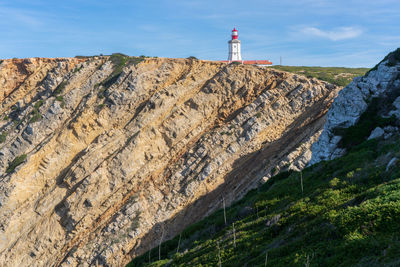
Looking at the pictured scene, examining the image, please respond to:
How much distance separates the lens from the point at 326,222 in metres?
9.70

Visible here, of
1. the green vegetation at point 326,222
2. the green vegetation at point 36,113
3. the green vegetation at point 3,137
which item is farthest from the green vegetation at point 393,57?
the green vegetation at point 3,137

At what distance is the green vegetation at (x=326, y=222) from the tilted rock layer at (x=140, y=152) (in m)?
10.6

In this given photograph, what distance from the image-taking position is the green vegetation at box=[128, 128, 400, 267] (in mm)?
8055

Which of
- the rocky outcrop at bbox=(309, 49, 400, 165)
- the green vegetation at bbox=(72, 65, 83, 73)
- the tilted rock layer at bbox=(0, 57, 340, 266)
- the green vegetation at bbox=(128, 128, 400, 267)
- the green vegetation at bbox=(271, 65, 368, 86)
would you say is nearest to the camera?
the green vegetation at bbox=(128, 128, 400, 267)

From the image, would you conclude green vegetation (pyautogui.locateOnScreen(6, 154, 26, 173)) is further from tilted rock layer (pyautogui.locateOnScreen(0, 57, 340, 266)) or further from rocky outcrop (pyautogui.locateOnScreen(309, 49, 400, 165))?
rocky outcrop (pyautogui.locateOnScreen(309, 49, 400, 165))

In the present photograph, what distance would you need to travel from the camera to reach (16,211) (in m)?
30.9

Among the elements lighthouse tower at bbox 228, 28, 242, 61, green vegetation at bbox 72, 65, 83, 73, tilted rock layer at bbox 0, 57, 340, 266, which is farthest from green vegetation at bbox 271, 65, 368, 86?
green vegetation at bbox 72, 65, 83, 73

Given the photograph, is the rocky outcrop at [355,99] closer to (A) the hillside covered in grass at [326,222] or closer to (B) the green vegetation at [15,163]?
(A) the hillside covered in grass at [326,222]

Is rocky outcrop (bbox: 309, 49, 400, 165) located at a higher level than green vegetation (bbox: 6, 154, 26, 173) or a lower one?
higher

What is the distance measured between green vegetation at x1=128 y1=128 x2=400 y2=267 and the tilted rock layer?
34.9ft

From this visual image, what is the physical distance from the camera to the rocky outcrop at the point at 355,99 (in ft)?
61.9

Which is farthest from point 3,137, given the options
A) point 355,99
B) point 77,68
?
point 355,99

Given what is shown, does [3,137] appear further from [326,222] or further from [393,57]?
[393,57]

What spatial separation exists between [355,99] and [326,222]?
1216 cm
